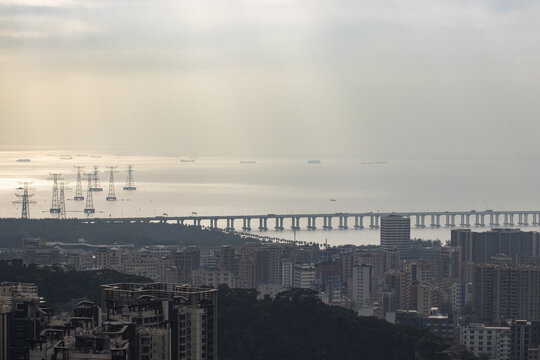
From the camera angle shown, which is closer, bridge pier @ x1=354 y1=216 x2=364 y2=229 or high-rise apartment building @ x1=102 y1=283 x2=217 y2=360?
high-rise apartment building @ x1=102 y1=283 x2=217 y2=360

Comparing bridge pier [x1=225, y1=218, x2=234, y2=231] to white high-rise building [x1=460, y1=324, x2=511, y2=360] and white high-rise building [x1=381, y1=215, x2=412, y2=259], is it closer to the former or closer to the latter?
white high-rise building [x1=381, y1=215, x2=412, y2=259]

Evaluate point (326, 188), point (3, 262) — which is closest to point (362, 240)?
point (3, 262)

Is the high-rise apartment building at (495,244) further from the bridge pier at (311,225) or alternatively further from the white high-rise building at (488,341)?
the bridge pier at (311,225)

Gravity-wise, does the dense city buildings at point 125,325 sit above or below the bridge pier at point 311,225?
above

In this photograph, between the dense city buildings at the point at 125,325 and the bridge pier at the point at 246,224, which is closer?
the dense city buildings at the point at 125,325

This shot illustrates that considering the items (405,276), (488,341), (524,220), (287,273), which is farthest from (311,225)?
(488,341)

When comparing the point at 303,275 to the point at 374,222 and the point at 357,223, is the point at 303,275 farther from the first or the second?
the point at 374,222

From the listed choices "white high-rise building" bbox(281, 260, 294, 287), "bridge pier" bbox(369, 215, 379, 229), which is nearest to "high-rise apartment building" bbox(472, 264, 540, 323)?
"white high-rise building" bbox(281, 260, 294, 287)

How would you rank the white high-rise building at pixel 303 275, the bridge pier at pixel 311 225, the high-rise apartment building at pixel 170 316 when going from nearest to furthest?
the high-rise apartment building at pixel 170 316
the white high-rise building at pixel 303 275
the bridge pier at pixel 311 225

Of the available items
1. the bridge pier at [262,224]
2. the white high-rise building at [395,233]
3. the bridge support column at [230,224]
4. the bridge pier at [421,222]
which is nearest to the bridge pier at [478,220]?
the bridge pier at [421,222]
